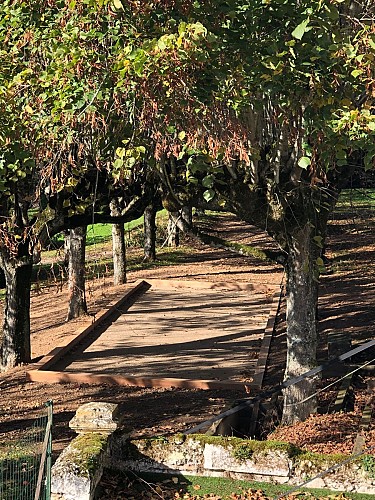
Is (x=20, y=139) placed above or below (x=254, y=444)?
above

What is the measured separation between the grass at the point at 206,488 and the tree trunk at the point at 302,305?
101 inches

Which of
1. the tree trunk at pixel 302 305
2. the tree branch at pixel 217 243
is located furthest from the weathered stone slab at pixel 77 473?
the tree branch at pixel 217 243

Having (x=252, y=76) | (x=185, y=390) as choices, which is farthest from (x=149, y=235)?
(x=252, y=76)

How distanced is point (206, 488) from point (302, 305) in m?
3.23

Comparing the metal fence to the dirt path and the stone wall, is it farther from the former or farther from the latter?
the dirt path

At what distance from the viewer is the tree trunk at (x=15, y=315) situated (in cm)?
1619

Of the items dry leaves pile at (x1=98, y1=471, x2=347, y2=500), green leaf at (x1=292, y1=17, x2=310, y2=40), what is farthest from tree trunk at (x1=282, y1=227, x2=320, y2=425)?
green leaf at (x1=292, y1=17, x2=310, y2=40)

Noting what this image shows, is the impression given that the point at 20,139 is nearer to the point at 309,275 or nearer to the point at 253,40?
the point at 253,40

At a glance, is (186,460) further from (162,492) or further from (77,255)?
(77,255)

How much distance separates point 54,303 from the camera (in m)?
24.8

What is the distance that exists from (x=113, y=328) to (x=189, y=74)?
41.9 ft

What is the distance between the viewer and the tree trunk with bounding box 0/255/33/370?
16.2m

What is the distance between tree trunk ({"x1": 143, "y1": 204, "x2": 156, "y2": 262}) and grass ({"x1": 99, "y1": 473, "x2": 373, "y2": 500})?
776 inches

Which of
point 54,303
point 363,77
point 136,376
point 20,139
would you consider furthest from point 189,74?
point 54,303
